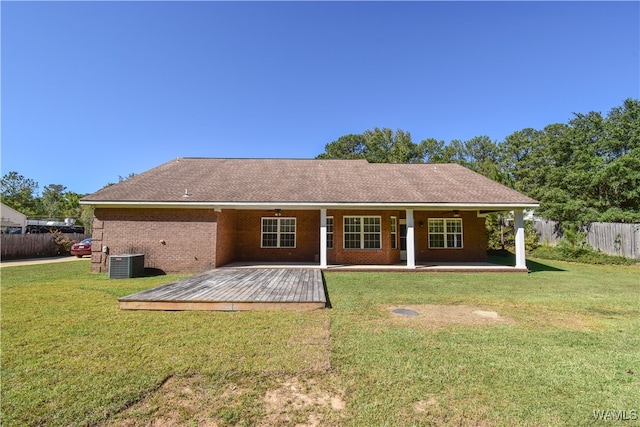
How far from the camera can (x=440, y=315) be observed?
5859mm

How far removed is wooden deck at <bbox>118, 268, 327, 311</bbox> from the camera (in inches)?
240

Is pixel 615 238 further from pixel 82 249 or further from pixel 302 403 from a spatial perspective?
pixel 82 249

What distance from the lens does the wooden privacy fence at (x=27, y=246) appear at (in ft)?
55.8

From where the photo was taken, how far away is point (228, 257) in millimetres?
13117

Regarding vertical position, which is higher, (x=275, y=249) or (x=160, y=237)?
(x=160, y=237)

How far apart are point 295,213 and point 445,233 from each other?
7.83 metres

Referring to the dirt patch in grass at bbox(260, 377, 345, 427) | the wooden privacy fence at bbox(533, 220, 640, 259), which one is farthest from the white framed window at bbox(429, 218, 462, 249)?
the dirt patch in grass at bbox(260, 377, 345, 427)

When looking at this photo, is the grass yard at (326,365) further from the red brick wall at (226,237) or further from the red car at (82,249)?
the red car at (82,249)

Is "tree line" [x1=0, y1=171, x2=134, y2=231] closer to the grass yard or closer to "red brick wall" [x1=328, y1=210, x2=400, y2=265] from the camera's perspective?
"red brick wall" [x1=328, y1=210, x2=400, y2=265]

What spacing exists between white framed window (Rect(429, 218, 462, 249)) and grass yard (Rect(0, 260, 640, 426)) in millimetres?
8051

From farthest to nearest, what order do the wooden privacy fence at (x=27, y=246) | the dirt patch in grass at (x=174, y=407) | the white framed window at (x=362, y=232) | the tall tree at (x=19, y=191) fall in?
1. the tall tree at (x=19, y=191)
2. the wooden privacy fence at (x=27, y=246)
3. the white framed window at (x=362, y=232)
4. the dirt patch in grass at (x=174, y=407)

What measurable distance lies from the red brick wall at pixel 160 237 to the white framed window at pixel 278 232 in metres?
3.21

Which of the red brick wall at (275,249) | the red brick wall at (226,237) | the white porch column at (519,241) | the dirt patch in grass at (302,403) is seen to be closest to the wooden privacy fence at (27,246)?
the red brick wall at (226,237)

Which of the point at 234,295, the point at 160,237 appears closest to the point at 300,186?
the point at 160,237
